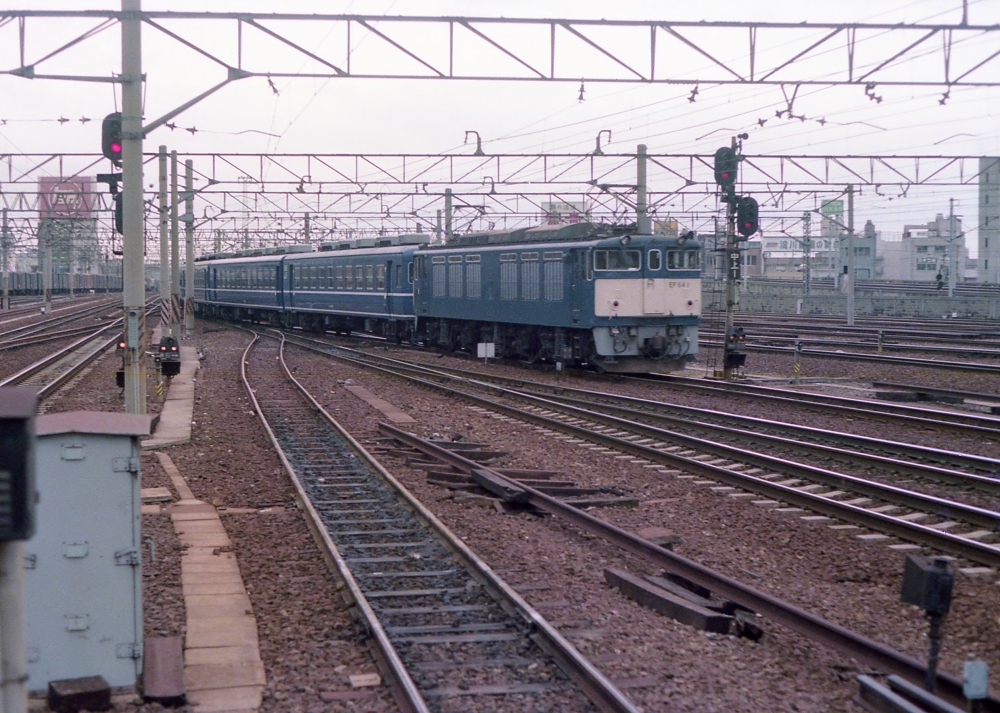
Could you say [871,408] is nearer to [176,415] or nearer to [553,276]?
[553,276]

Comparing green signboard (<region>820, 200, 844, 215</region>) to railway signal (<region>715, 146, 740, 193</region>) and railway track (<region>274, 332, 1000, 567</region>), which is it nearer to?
railway signal (<region>715, 146, 740, 193</region>)

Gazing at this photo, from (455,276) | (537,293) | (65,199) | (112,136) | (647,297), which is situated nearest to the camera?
(112,136)

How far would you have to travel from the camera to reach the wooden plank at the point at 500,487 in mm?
9930

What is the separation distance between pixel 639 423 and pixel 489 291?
11521 millimetres

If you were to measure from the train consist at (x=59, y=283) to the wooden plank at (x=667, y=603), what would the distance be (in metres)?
79.1

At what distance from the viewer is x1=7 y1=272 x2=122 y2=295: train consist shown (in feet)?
298

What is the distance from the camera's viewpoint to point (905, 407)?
54.0ft

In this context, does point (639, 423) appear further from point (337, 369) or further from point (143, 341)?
point (337, 369)

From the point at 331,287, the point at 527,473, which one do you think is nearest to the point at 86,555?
the point at 527,473

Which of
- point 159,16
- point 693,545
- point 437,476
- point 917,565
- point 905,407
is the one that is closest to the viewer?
point 917,565

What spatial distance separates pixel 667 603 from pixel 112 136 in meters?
9.33

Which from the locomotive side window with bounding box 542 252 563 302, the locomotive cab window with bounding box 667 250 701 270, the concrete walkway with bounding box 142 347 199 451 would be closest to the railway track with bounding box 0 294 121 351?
the concrete walkway with bounding box 142 347 199 451

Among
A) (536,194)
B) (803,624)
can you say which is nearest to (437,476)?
(803,624)

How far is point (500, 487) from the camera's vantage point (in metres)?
10.1
